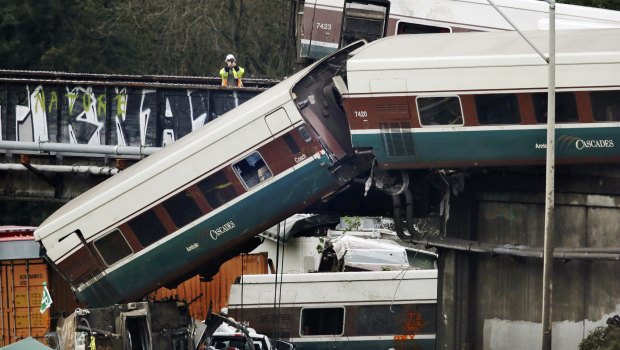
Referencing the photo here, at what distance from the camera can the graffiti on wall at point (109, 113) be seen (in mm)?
32656

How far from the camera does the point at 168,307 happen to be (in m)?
28.2

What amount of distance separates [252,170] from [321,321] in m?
7.76

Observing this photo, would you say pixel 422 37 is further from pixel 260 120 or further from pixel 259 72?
pixel 259 72

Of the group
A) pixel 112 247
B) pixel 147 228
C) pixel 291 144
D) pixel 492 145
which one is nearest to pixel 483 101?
pixel 492 145

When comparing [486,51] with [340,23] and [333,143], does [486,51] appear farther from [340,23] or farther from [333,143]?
[340,23]

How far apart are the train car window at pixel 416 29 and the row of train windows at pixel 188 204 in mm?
9320

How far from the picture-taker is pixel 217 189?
26.5 m

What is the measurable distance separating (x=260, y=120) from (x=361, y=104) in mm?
1949

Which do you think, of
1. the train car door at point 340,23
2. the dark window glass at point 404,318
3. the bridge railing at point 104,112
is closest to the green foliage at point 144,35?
the train car door at point 340,23

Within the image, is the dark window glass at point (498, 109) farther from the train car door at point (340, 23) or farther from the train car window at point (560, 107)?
the train car door at point (340, 23)

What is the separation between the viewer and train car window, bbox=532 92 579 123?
24.2 metres

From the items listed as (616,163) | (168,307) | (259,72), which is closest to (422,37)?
(616,163)

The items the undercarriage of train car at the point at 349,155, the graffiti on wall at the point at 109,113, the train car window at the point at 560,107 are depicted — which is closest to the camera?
the train car window at the point at 560,107

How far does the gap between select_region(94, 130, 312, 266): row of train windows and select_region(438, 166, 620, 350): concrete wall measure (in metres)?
3.98
